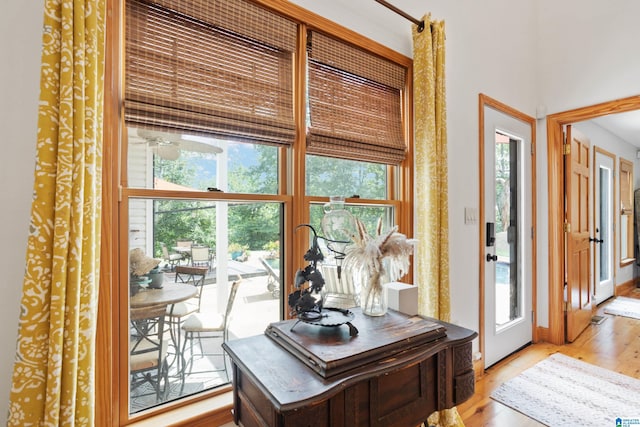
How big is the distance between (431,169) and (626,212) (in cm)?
551

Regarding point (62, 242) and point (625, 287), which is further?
point (625, 287)

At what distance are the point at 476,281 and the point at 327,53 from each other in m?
1.93

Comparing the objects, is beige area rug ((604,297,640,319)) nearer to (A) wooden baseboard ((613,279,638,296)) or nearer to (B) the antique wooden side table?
(A) wooden baseboard ((613,279,638,296))

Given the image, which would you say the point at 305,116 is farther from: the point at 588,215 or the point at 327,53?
the point at 588,215

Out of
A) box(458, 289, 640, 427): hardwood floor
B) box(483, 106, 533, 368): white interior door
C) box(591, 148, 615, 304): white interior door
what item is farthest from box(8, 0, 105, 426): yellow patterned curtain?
box(591, 148, 615, 304): white interior door

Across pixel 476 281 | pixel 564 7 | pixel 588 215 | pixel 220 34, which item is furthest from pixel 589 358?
pixel 220 34

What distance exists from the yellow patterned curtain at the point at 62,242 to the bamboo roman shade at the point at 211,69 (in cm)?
23

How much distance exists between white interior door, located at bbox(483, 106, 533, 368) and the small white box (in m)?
1.36

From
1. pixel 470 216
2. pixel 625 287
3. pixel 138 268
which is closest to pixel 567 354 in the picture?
pixel 470 216

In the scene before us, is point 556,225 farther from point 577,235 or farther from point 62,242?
point 62,242

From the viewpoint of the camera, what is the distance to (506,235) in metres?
2.94

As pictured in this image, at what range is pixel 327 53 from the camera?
1707mm

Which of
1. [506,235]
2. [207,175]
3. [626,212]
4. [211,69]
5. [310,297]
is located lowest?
[310,297]

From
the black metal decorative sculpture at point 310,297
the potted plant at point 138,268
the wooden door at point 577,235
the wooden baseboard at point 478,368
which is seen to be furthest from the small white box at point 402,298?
the wooden door at point 577,235
